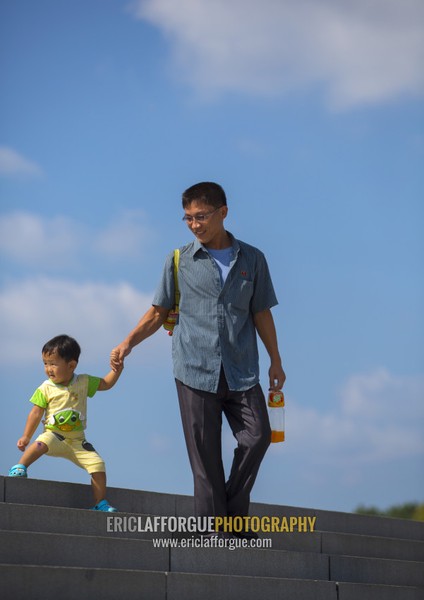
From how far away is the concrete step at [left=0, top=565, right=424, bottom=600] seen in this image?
501 cm

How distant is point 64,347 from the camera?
7.19 meters

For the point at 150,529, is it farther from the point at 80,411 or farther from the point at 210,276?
the point at 210,276

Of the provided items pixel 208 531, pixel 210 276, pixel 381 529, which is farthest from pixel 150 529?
pixel 381 529

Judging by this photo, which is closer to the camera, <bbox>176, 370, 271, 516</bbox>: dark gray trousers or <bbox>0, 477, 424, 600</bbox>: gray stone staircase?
<bbox>0, 477, 424, 600</bbox>: gray stone staircase

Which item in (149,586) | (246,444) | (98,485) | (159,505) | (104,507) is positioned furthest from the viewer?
(159,505)

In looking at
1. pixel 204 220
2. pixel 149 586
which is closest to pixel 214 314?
pixel 204 220

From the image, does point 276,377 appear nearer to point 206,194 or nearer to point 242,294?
point 242,294

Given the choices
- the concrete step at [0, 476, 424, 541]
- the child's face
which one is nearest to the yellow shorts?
the concrete step at [0, 476, 424, 541]

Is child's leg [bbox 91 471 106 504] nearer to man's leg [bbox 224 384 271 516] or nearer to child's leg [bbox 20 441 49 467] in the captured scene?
child's leg [bbox 20 441 49 467]

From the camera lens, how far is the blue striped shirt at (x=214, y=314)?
628cm

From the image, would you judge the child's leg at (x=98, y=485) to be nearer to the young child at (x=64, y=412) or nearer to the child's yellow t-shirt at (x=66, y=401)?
the young child at (x=64, y=412)

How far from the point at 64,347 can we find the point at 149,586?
216cm

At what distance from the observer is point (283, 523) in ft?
27.0

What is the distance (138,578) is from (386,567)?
2.67 meters
